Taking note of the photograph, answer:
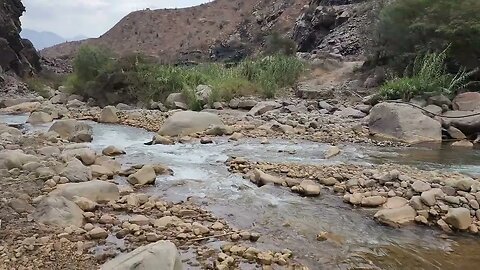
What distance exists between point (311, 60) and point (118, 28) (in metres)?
51.8

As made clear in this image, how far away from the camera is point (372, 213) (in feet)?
19.3

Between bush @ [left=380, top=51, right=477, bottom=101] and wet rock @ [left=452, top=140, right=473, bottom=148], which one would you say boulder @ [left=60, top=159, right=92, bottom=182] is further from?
bush @ [left=380, top=51, right=477, bottom=101]

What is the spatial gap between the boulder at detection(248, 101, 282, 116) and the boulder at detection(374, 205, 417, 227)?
830 cm

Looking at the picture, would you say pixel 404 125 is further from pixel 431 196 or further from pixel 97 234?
pixel 97 234

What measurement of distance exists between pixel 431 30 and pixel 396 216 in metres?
10.9

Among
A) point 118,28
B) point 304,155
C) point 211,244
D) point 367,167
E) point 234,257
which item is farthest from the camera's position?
point 118,28

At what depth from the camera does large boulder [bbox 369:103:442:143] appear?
10.6 m

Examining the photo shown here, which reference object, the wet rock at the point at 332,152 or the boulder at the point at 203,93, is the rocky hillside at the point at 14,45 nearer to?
the boulder at the point at 203,93

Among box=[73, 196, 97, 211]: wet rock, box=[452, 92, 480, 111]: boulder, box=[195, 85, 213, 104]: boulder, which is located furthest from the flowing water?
box=[195, 85, 213, 104]: boulder

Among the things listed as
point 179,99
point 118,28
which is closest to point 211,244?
point 179,99

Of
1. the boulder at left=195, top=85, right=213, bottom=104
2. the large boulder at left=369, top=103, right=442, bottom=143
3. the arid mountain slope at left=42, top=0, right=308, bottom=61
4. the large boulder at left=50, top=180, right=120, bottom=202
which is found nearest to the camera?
the large boulder at left=50, top=180, right=120, bottom=202

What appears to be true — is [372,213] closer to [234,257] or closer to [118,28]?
[234,257]

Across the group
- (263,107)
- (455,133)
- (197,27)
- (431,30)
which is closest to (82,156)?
(263,107)

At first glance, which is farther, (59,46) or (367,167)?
(59,46)
